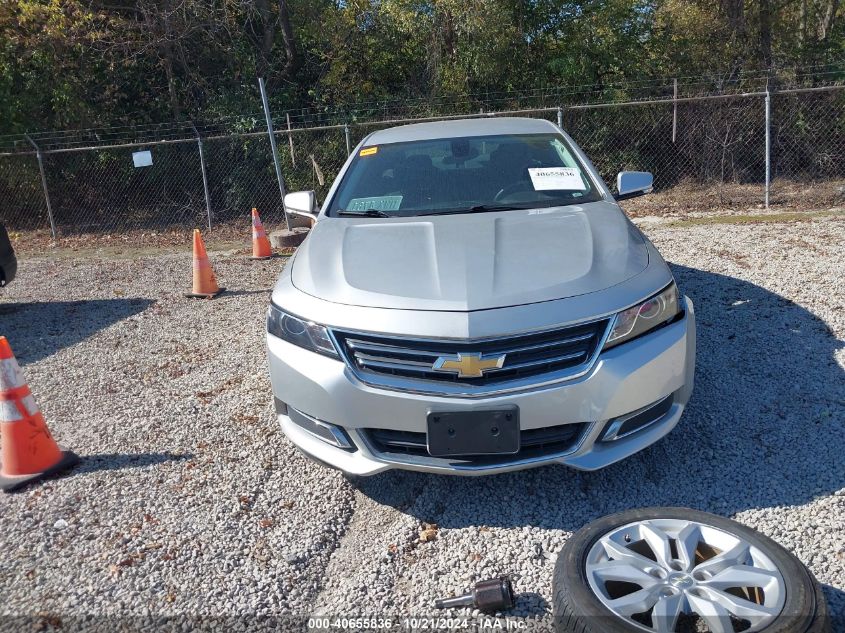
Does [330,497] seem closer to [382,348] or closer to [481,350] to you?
[382,348]

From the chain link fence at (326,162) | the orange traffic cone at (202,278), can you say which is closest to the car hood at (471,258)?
the orange traffic cone at (202,278)

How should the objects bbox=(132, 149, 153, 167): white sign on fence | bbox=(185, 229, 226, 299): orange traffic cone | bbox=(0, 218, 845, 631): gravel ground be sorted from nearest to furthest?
bbox=(0, 218, 845, 631): gravel ground
bbox=(185, 229, 226, 299): orange traffic cone
bbox=(132, 149, 153, 167): white sign on fence

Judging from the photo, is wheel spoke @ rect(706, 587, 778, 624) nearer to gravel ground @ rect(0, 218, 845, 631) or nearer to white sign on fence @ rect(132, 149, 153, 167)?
gravel ground @ rect(0, 218, 845, 631)

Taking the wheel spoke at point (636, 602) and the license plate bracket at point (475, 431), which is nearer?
the wheel spoke at point (636, 602)

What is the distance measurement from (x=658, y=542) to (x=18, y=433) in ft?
10.9

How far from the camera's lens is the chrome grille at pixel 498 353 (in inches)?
117

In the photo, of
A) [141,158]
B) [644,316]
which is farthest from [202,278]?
[141,158]

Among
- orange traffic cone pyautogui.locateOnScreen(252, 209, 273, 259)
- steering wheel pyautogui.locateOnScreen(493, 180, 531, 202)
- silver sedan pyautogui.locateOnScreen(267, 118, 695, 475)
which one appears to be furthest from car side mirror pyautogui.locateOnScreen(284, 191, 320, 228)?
orange traffic cone pyautogui.locateOnScreen(252, 209, 273, 259)

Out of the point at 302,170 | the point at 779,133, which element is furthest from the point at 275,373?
the point at 779,133

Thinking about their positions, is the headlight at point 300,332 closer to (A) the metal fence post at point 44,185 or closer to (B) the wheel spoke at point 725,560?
(B) the wheel spoke at point 725,560

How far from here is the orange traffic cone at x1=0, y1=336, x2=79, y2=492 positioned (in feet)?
12.4

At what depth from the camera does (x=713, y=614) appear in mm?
2193

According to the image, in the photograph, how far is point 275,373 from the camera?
11.2 feet

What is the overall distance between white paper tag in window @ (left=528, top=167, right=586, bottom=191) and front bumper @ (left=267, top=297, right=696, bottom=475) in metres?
1.42
